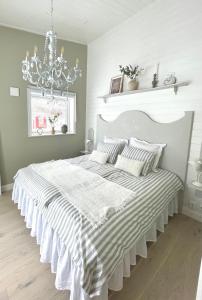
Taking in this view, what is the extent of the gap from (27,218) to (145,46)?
3.10m

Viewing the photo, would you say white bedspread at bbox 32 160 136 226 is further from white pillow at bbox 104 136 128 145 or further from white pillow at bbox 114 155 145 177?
white pillow at bbox 104 136 128 145

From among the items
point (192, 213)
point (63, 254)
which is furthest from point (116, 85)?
point (63, 254)

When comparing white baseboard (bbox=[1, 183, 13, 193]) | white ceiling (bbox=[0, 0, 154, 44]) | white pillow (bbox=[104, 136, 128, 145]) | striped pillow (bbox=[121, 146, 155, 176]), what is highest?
white ceiling (bbox=[0, 0, 154, 44])

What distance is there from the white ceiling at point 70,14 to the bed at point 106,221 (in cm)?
166

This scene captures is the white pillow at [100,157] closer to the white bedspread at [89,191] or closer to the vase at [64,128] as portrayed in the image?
the white bedspread at [89,191]

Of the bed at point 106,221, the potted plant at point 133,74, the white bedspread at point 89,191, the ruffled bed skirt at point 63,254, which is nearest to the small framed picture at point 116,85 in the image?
A: the potted plant at point 133,74

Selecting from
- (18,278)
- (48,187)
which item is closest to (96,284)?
(18,278)

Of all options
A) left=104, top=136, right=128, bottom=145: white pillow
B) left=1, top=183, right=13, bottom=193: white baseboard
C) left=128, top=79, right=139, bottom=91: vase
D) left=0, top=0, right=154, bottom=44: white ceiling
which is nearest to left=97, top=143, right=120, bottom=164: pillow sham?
left=104, top=136, right=128, bottom=145: white pillow

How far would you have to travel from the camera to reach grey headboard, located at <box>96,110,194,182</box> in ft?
7.64

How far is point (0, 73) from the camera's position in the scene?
283cm

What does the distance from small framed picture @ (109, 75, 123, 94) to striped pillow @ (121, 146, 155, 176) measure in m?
1.21

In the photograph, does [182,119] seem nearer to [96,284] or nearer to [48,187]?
[48,187]

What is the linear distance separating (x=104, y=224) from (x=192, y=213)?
1.76 m

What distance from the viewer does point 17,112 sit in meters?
3.09
